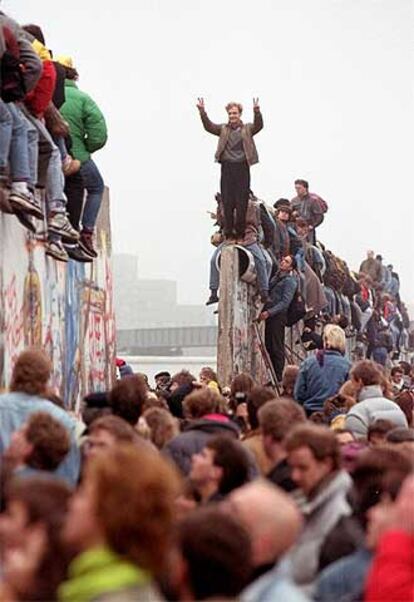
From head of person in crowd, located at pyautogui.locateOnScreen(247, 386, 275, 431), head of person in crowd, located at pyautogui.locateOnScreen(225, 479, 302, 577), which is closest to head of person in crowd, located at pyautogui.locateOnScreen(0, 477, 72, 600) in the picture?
head of person in crowd, located at pyautogui.locateOnScreen(225, 479, 302, 577)

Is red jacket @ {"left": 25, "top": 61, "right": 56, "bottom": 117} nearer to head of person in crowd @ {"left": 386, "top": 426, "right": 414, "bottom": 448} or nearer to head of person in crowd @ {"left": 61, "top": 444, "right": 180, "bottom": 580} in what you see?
head of person in crowd @ {"left": 386, "top": 426, "right": 414, "bottom": 448}

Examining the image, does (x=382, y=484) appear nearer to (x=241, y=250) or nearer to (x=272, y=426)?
(x=272, y=426)

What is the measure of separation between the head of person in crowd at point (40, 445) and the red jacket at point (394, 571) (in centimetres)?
233

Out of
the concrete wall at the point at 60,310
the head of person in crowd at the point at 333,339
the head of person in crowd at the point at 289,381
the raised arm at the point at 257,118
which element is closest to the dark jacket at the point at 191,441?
the concrete wall at the point at 60,310

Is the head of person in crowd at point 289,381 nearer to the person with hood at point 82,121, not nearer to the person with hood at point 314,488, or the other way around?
the person with hood at point 82,121

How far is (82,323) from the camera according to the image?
20.0m

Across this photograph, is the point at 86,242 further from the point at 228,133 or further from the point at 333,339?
the point at 228,133

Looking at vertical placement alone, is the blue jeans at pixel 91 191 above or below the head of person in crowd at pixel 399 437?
above

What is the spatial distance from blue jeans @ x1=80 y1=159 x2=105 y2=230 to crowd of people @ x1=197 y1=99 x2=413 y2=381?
272 inches

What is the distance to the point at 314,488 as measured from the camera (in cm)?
765

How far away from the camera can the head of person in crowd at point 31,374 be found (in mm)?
9680

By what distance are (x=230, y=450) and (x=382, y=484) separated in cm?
82

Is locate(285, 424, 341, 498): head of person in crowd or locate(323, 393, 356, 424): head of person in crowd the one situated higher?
locate(323, 393, 356, 424): head of person in crowd

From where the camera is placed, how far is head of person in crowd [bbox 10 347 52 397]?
9680mm
